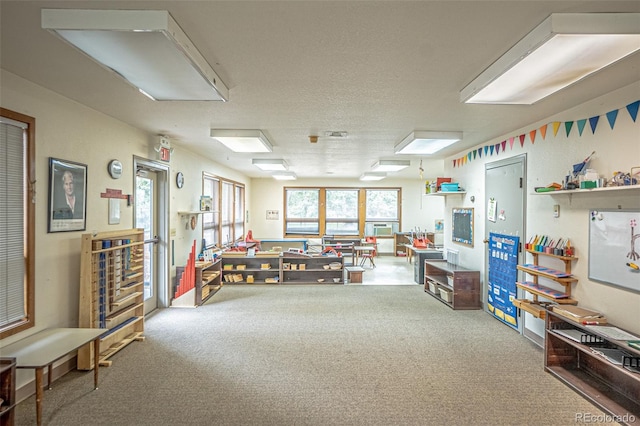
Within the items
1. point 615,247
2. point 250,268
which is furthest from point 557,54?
point 250,268

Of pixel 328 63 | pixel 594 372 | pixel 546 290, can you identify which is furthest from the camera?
pixel 546 290

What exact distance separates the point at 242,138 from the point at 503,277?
3950 millimetres

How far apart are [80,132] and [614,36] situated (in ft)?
13.8

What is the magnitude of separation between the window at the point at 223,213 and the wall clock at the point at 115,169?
253 centimetres

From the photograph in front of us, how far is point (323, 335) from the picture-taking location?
3840 mm

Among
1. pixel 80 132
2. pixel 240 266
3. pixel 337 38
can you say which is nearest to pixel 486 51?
pixel 337 38

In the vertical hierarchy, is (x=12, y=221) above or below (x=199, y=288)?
above

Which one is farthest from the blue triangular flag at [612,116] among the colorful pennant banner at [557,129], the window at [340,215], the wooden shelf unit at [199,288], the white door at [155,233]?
the window at [340,215]

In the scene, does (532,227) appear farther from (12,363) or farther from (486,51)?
(12,363)

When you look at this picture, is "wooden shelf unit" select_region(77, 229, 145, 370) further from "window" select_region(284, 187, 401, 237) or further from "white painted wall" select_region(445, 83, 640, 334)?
"window" select_region(284, 187, 401, 237)

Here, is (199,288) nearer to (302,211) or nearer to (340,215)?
(302,211)

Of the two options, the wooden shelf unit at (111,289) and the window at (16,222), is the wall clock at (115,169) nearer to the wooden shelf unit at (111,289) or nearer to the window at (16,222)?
the wooden shelf unit at (111,289)

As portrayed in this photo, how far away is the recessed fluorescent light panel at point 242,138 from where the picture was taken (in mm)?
3961

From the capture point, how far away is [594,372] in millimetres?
2898
